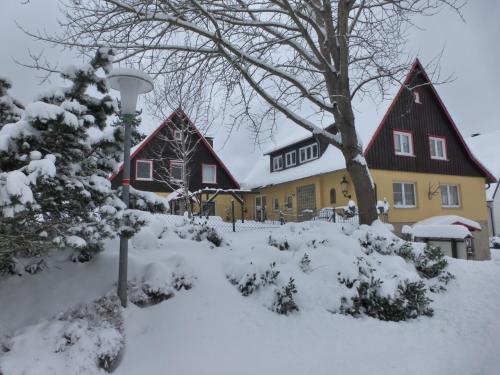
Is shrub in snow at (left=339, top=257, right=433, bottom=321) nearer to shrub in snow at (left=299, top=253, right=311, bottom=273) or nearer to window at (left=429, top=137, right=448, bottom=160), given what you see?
shrub in snow at (left=299, top=253, right=311, bottom=273)

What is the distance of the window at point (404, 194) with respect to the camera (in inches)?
791

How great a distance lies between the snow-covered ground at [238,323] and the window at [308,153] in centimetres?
1552

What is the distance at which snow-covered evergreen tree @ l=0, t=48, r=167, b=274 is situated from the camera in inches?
138

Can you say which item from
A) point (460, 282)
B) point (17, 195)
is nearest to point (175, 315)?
point (17, 195)

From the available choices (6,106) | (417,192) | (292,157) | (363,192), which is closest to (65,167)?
(6,106)

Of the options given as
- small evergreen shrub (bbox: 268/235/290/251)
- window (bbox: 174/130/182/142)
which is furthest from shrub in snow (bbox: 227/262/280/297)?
window (bbox: 174/130/182/142)

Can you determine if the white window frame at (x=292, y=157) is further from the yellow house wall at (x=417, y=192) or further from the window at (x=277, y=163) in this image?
the yellow house wall at (x=417, y=192)

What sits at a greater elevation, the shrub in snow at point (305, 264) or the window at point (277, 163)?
the window at point (277, 163)

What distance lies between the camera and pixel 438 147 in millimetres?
22125

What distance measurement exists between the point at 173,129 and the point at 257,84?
1471 cm

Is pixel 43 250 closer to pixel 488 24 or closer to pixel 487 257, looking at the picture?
pixel 488 24

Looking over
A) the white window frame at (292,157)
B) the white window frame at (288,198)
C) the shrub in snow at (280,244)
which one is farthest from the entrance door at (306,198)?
the shrub in snow at (280,244)

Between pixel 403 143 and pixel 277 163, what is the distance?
819 cm

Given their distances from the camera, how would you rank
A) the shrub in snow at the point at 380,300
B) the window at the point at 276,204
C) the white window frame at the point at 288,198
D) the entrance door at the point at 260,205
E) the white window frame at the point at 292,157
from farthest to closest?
the entrance door at the point at 260,205, the window at the point at 276,204, the white window frame at the point at 292,157, the white window frame at the point at 288,198, the shrub in snow at the point at 380,300
